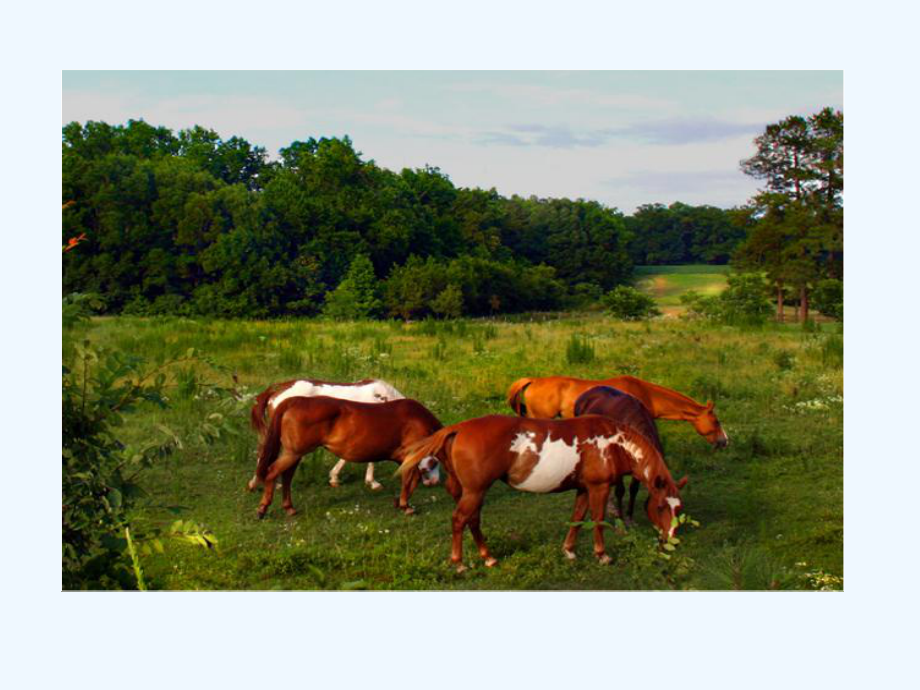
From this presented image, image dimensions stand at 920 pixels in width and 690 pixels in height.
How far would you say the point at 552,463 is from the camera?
6.55 meters

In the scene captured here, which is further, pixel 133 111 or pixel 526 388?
pixel 133 111

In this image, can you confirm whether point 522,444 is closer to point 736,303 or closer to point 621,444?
point 621,444

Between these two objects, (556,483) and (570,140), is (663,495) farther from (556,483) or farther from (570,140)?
(570,140)

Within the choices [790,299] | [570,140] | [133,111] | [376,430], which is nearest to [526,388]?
[376,430]

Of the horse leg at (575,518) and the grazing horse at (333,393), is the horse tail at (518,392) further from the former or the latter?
the horse leg at (575,518)

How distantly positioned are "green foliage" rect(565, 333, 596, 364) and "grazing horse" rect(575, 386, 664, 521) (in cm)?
457

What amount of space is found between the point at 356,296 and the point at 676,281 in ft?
16.2

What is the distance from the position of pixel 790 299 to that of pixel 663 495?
20.6 ft

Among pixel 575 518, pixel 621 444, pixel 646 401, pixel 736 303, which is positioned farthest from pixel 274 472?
pixel 736 303

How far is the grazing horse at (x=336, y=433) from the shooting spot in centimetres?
780

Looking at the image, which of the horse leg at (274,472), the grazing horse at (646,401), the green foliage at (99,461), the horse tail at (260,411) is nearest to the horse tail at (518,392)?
the grazing horse at (646,401)

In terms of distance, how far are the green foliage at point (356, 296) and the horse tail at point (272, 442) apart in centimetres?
465

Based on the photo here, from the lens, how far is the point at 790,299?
12.0 meters

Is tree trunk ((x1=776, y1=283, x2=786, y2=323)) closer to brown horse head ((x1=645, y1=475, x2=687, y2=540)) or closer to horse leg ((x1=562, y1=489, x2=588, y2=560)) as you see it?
brown horse head ((x1=645, y1=475, x2=687, y2=540))
